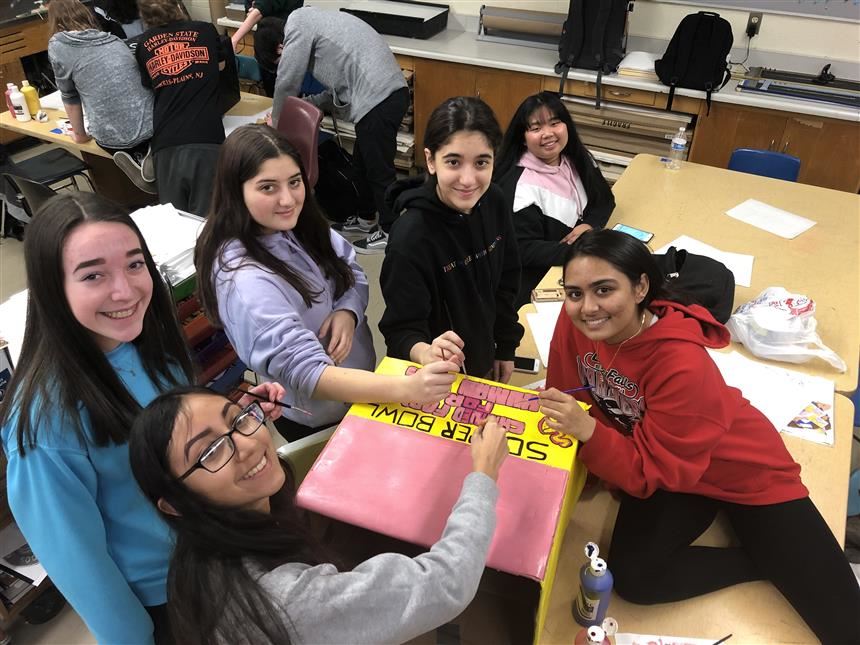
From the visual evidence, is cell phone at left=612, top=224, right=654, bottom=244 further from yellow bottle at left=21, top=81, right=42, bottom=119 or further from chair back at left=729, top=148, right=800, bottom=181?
Result: yellow bottle at left=21, top=81, right=42, bottom=119

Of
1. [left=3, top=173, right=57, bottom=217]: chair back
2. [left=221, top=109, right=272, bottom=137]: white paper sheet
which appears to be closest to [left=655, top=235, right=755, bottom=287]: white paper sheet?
[left=221, top=109, right=272, bottom=137]: white paper sheet

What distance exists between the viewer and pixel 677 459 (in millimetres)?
1230

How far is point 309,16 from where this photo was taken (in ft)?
10.8

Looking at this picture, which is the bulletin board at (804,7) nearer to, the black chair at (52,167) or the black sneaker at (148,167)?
the black sneaker at (148,167)

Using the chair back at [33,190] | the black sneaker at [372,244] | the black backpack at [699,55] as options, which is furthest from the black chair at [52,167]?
the black backpack at [699,55]

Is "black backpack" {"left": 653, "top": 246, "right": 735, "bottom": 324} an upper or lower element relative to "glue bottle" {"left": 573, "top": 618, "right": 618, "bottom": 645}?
upper

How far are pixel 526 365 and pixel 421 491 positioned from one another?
832mm

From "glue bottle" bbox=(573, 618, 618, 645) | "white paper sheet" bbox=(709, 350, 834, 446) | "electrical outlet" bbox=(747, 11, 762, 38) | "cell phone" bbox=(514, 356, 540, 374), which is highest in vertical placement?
"electrical outlet" bbox=(747, 11, 762, 38)

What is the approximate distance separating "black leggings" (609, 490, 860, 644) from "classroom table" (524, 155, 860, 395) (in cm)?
63

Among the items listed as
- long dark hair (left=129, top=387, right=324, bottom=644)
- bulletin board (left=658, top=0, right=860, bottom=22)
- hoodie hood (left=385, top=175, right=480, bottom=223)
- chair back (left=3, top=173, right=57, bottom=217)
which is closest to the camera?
long dark hair (left=129, top=387, right=324, bottom=644)

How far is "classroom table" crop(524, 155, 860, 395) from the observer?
1909mm

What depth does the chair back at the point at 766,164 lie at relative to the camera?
9.41ft

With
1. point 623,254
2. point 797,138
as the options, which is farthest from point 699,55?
point 623,254

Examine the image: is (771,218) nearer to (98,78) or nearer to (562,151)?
(562,151)
